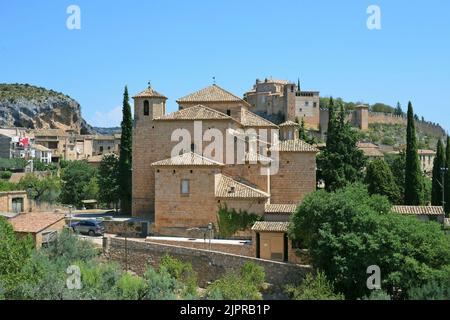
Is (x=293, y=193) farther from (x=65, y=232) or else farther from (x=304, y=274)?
(x=65, y=232)

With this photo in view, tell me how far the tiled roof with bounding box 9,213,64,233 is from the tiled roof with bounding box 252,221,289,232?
29.1 feet

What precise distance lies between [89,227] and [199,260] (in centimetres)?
736

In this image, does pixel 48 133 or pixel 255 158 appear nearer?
pixel 255 158

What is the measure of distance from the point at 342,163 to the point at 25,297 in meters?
21.6

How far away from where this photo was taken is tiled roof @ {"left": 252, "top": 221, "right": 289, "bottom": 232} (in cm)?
2259

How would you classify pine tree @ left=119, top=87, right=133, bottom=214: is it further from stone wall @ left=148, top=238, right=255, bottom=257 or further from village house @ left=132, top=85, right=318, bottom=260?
stone wall @ left=148, top=238, right=255, bottom=257

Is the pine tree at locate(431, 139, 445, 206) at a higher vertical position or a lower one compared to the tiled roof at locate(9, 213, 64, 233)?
higher

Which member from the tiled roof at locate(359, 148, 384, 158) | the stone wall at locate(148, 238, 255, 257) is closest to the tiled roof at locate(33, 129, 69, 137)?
the tiled roof at locate(359, 148, 384, 158)

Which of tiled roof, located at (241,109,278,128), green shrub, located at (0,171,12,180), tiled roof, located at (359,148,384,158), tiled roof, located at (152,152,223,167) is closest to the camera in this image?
tiled roof, located at (152,152,223,167)

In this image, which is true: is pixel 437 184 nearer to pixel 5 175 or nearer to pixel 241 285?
pixel 241 285

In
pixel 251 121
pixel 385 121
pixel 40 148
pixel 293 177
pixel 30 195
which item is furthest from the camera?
pixel 385 121

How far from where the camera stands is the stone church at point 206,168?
24484 millimetres

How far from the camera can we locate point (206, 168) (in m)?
24.5

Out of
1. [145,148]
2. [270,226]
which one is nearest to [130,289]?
[270,226]
